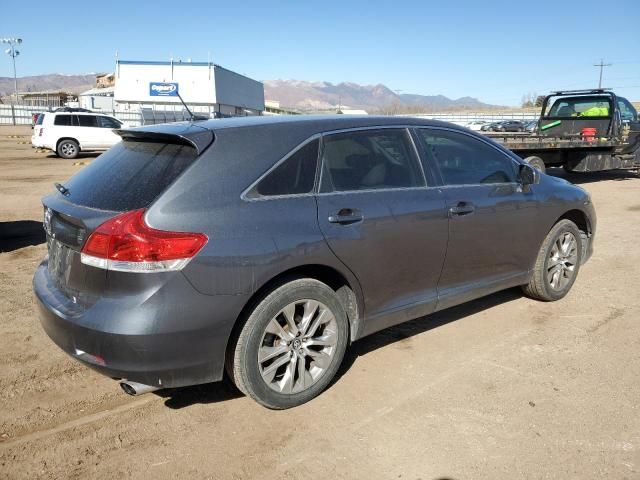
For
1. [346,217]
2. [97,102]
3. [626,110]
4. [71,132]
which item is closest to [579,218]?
[346,217]

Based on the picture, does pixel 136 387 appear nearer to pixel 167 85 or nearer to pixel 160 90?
pixel 167 85

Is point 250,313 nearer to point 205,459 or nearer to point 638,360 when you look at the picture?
point 205,459

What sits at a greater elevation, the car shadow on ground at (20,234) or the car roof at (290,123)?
the car roof at (290,123)

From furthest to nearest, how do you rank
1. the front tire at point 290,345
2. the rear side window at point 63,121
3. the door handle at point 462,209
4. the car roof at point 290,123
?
the rear side window at point 63,121, the door handle at point 462,209, the car roof at point 290,123, the front tire at point 290,345

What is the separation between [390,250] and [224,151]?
3.97 feet

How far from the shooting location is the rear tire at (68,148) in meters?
19.8

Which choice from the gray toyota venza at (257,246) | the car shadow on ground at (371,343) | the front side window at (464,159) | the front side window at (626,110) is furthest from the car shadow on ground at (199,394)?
the front side window at (626,110)

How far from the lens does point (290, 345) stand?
3141mm

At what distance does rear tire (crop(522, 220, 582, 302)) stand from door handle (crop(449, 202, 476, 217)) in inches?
44.2

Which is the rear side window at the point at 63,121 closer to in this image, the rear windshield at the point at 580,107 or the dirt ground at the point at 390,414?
the rear windshield at the point at 580,107

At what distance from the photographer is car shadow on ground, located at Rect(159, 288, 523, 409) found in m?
3.35

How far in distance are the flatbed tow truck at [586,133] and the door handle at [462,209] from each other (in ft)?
29.8

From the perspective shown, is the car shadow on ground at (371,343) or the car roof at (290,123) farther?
the car shadow on ground at (371,343)

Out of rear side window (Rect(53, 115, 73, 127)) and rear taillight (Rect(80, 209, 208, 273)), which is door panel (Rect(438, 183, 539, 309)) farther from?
rear side window (Rect(53, 115, 73, 127))
